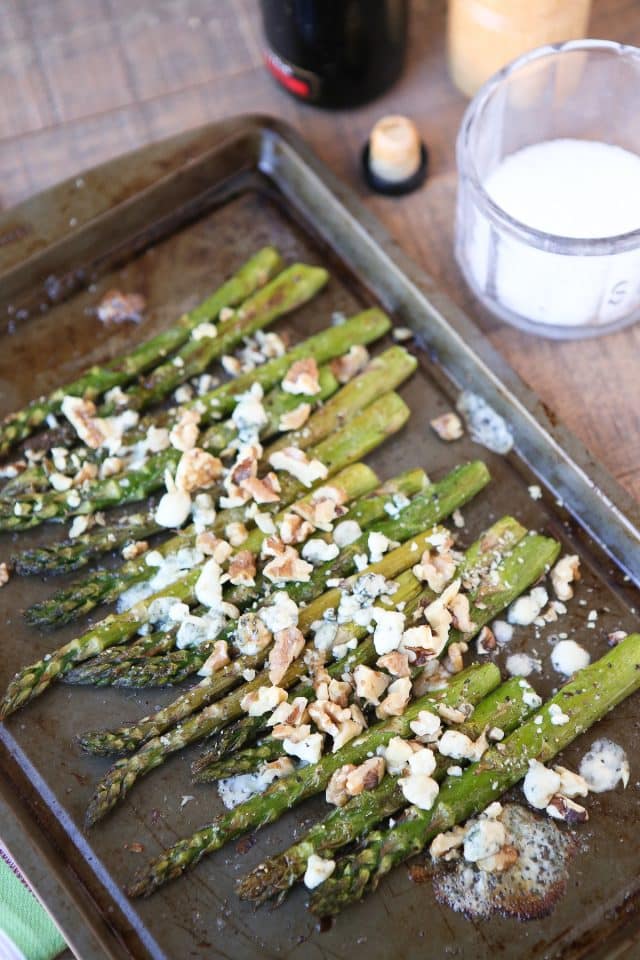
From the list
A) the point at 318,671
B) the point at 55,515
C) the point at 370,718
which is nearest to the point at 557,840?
the point at 370,718

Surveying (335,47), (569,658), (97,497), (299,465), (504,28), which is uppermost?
(335,47)

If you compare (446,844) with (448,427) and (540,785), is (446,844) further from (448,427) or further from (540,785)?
(448,427)

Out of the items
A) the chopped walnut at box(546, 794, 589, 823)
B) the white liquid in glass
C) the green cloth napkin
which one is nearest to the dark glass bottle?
the white liquid in glass

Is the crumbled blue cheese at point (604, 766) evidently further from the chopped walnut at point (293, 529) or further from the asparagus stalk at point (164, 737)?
the chopped walnut at point (293, 529)

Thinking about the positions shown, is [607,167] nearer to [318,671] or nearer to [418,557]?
[418,557]

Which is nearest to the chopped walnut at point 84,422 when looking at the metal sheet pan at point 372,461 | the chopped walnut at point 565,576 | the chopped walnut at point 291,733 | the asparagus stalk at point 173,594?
the metal sheet pan at point 372,461

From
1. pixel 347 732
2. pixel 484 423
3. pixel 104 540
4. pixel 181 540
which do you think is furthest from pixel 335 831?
pixel 484 423
